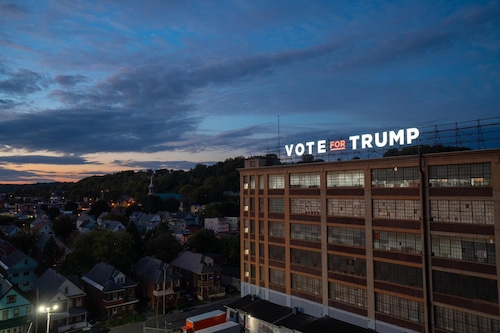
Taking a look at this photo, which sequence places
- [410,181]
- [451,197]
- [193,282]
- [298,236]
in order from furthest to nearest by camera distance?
[193,282], [298,236], [410,181], [451,197]

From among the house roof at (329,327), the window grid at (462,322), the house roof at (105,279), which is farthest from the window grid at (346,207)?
the house roof at (105,279)

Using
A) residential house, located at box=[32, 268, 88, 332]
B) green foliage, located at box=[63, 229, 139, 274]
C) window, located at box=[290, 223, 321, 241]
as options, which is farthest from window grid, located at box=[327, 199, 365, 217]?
green foliage, located at box=[63, 229, 139, 274]

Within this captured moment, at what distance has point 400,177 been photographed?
42594 millimetres

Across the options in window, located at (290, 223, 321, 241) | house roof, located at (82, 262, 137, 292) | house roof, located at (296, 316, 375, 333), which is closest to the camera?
house roof, located at (296, 316, 375, 333)

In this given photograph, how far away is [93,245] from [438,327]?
2915 inches

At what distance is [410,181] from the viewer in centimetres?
4156

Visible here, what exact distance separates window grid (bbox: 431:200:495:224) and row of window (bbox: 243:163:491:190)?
76.2 inches

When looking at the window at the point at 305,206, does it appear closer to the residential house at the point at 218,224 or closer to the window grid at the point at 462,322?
the window grid at the point at 462,322

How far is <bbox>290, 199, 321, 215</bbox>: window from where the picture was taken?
5188 cm

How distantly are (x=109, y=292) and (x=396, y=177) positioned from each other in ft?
180

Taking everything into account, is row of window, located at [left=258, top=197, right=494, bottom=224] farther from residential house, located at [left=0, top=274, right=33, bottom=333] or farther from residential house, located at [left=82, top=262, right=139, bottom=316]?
residential house, located at [left=0, top=274, right=33, bottom=333]

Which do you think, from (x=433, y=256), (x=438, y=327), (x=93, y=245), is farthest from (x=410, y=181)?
(x=93, y=245)

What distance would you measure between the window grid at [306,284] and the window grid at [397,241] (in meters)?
11.7

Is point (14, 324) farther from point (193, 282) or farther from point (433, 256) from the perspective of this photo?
point (433, 256)
